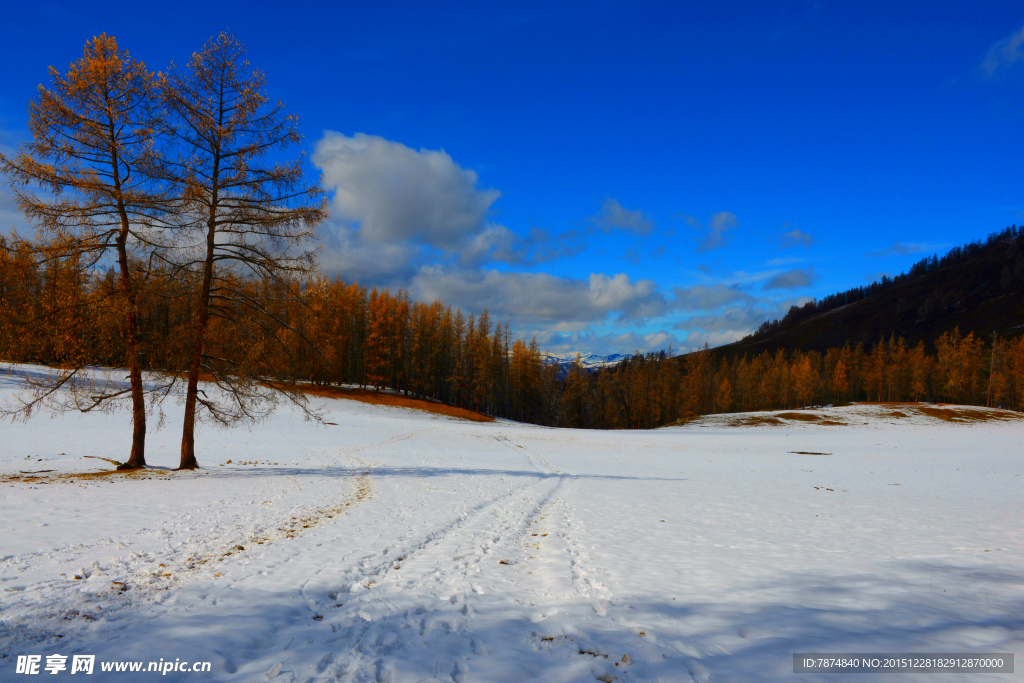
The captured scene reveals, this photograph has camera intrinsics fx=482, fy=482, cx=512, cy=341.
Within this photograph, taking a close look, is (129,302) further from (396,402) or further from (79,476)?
(396,402)

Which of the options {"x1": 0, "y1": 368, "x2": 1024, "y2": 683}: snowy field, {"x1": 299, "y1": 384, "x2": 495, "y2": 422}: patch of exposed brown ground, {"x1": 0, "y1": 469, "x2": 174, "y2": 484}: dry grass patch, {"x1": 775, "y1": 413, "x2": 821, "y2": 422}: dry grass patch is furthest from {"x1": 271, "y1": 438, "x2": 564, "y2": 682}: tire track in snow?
{"x1": 775, "y1": 413, "x2": 821, "y2": 422}: dry grass patch

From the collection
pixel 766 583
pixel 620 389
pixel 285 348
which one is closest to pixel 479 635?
pixel 766 583

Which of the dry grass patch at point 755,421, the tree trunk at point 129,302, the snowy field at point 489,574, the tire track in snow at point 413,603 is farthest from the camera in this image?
the dry grass patch at point 755,421

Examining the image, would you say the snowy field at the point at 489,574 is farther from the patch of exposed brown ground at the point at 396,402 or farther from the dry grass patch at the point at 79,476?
the patch of exposed brown ground at the point at 396,402

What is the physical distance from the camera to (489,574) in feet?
21.6

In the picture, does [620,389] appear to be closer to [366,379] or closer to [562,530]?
[366,379]

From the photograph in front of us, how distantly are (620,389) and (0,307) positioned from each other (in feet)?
280

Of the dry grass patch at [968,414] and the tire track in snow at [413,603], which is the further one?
the dry grass patch at [968,414]

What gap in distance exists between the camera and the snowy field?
4.31m

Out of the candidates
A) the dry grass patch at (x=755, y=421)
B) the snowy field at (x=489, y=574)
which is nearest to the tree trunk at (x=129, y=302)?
the snowy field at (x=489, y=574)

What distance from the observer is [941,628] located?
513cm

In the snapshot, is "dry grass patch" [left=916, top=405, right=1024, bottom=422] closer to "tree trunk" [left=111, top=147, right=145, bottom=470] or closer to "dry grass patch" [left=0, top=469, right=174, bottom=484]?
"dry grass patch" [left=0, top=469, right=174, bottom=484]

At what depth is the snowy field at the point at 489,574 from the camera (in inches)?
170

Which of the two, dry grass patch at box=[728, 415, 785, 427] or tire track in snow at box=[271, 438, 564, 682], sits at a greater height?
tire track in snow at box=[271, 438, 564, 682]
